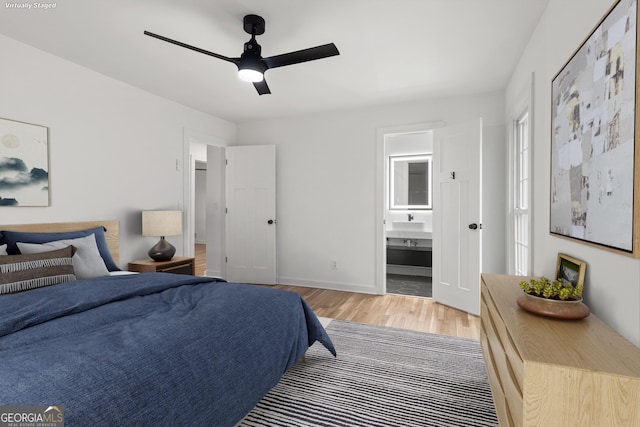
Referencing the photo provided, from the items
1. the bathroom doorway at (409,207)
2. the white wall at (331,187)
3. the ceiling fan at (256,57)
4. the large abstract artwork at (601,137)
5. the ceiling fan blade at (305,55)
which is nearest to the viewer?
the large abstract artwork at (601,137)

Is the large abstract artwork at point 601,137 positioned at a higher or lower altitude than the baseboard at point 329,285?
higher

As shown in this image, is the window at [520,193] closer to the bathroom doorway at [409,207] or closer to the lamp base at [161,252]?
the bathroom doorway at [409,207]

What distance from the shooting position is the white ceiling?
7.09ft

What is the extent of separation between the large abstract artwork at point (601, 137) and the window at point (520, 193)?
1431 millimetres

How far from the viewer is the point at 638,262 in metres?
1.12

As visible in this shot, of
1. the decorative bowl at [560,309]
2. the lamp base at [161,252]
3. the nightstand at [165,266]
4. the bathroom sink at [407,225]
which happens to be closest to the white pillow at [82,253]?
the nightstand at [165,266]

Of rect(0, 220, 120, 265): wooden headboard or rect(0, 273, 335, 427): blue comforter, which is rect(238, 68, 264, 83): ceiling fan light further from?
rect(0, 220, 120, 265): wooden headboard

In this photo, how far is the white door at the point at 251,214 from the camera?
4.79 m

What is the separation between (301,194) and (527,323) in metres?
3.67

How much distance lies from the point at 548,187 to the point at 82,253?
340cm

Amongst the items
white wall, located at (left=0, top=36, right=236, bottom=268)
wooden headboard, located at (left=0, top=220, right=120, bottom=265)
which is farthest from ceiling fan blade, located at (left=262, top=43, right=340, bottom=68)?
wooden headboard, located at (left=0, top=220, right=120, bottom=265)

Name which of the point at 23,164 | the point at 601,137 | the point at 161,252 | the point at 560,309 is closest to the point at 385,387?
the point at 560,309

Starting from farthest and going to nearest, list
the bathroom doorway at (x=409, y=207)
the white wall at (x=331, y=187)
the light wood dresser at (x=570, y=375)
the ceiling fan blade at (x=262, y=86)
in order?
the bathroom doorway at (x=409, y=207)
the white wall at (x=331, y=187)
the ceiling fan blade at (x=262, y=86)
the light wood dresser at (x=570, y=375)

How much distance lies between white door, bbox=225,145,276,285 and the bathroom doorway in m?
1.86
